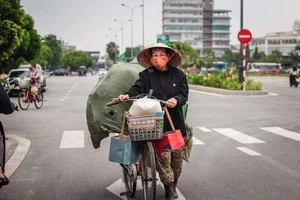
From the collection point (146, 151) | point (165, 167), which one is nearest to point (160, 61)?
point (146, 151)

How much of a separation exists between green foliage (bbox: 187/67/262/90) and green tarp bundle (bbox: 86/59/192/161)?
77.8ft

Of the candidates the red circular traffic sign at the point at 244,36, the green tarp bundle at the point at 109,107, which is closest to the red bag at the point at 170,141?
the green tarp bundle at the point at 109,107

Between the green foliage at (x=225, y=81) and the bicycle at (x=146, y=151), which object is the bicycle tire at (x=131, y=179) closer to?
the bicycle at (x=146, y=151)

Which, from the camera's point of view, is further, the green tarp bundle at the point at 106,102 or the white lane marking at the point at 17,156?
the white lane marking at the point at 17,156

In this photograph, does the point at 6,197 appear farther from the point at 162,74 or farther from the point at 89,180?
the point at 162,74

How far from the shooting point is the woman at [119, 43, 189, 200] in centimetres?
582

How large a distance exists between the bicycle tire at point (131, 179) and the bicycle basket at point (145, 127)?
0.86 m

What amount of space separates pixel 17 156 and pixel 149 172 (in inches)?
176

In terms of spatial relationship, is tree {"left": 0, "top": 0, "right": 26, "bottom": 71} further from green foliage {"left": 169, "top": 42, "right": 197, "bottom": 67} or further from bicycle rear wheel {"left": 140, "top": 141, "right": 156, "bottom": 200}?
bicycle rear wheel {"left": 140, "top": 141, "right": 156, "bottom": 200}

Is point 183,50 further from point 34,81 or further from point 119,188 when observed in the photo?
point 119,188

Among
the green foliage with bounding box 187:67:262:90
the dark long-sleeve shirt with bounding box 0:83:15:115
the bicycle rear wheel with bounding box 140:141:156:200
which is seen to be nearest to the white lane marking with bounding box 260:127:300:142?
the bicycle rear wheel with bounding box 140:141:156:200

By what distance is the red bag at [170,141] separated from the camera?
557 centimetres

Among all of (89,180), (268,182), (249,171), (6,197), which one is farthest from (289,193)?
(6,197)

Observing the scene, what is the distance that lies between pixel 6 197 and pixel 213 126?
26.7ft
